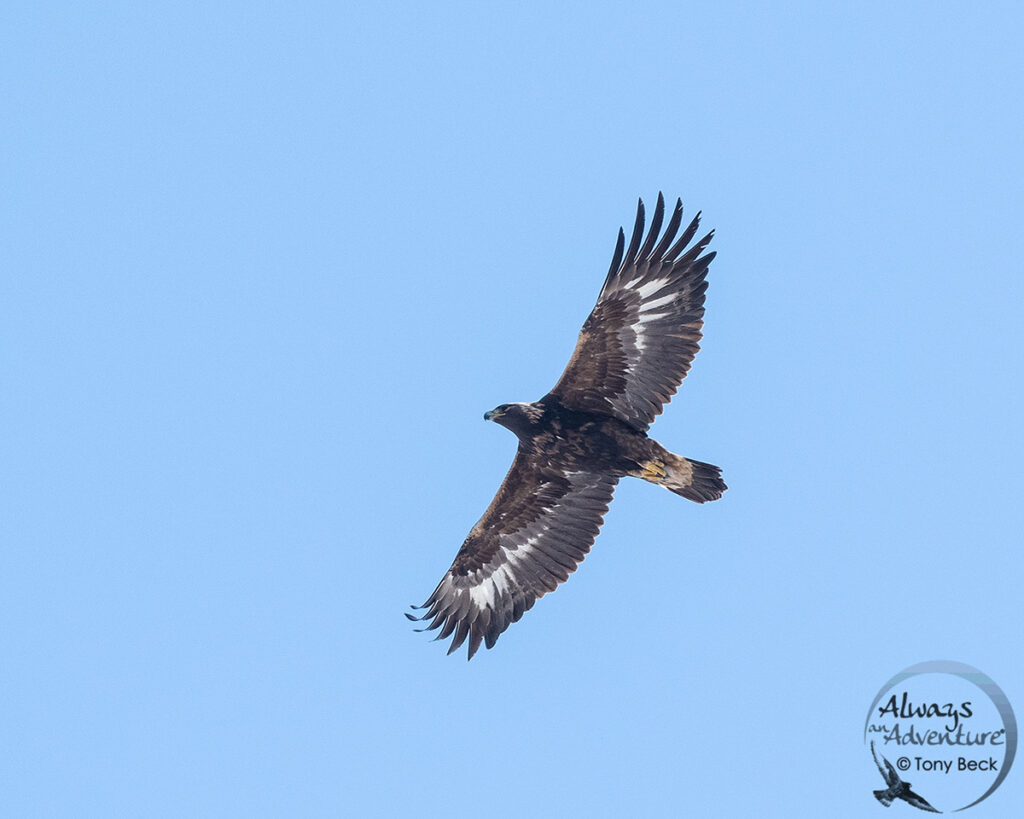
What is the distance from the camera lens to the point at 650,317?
Answer: 56.5 ft

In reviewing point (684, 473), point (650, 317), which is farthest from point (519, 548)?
point (650, 317)

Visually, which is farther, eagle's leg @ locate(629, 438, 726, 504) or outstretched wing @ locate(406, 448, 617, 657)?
outstretched wing @ locate(406, 448, 617, 657)

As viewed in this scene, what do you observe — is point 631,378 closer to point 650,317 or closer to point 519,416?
point 650,317

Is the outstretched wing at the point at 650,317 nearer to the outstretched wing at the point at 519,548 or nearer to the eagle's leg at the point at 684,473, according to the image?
the eagle's leg at the point at 684,473

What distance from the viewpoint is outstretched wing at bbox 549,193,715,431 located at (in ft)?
56.5

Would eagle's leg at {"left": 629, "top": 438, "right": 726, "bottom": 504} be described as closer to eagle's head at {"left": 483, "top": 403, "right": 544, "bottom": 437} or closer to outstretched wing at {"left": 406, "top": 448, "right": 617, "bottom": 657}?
outstretched wing at {"left": 406, "top": 448, "right": 617, "bottom": 657}

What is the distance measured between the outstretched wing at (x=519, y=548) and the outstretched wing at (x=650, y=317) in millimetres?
1671

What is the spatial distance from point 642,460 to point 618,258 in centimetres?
265

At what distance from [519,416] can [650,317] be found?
214 centimetres

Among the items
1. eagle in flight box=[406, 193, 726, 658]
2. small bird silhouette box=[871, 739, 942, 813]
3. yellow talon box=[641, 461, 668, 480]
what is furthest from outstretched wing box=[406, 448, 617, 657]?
small bird silhouette box=[871, 739, 942, 813]

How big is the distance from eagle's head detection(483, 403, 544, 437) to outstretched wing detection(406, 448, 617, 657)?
670mm

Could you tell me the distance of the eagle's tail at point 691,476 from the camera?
682 inches

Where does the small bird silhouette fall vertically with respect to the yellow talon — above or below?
below

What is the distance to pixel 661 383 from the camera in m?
17.3
